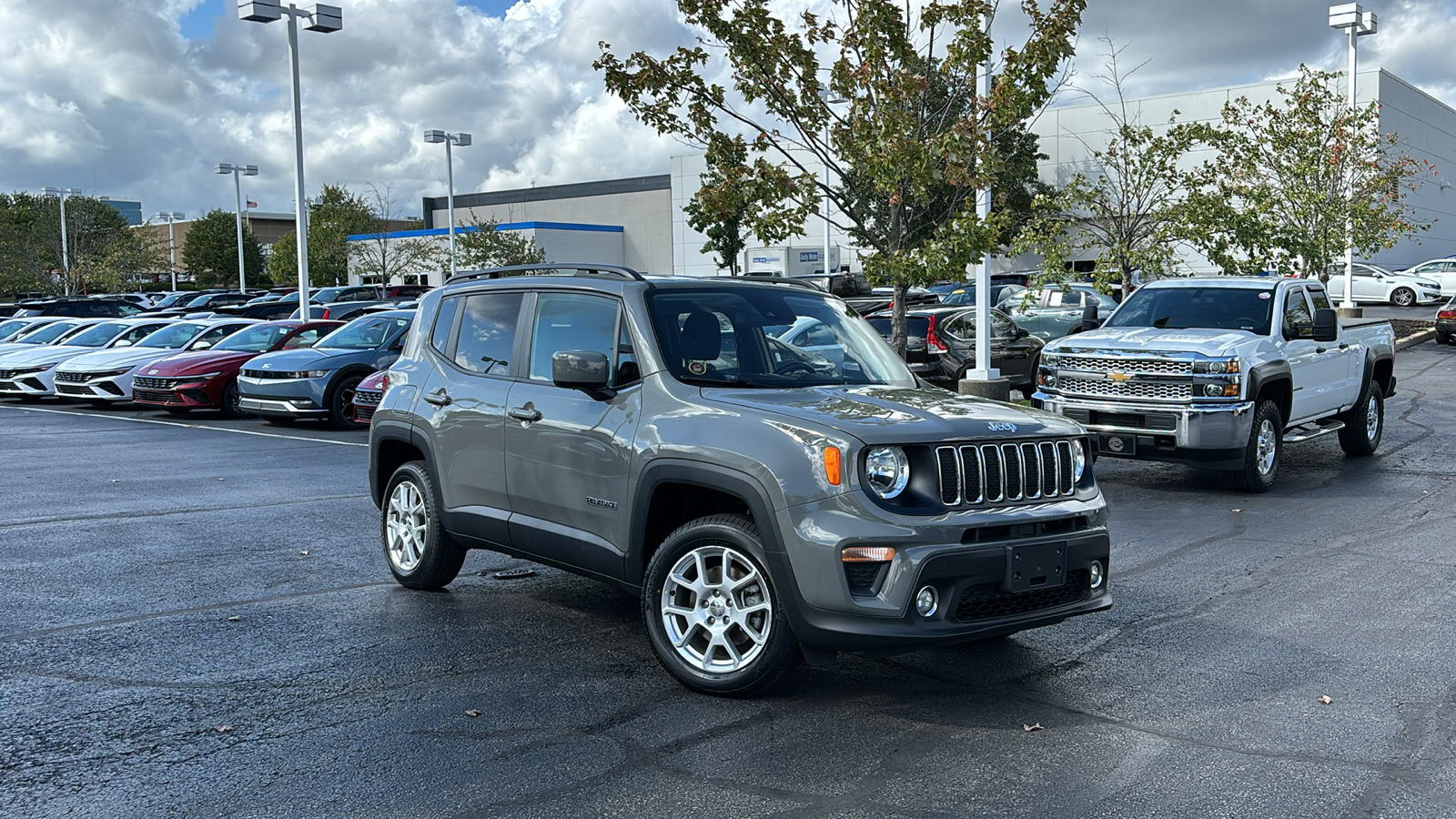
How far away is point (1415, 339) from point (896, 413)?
2918cm

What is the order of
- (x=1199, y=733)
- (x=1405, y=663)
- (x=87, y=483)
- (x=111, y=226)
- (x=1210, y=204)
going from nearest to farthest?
(x=1199, y=733), (x=1405, y=663), (x=87, y=483), (x=1210, y=204), (x=111, y=226)

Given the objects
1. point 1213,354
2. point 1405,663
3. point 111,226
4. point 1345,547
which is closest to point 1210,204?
point 1213,354

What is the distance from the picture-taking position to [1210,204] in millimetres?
21469

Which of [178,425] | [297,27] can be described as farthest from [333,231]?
[178,425]

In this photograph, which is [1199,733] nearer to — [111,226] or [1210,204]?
[1210,204]

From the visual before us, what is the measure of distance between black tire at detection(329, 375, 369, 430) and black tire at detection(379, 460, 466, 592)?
34.7 feet

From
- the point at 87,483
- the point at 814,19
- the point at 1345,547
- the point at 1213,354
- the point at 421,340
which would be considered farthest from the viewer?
the point at 814,19

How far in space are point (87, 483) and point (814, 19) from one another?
9.68m

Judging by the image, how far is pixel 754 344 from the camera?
6320 millimetres

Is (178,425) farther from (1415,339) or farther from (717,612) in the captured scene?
(1415,339)

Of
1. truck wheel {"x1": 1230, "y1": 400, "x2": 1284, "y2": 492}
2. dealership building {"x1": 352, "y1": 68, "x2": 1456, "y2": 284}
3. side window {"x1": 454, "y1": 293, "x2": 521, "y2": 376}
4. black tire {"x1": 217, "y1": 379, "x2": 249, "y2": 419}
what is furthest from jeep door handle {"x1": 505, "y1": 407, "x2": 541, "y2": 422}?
dealership building {"x1": 352, "y1": 68, "x2": 1456, "y2": 284}

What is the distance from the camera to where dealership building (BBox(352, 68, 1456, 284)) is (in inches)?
2227

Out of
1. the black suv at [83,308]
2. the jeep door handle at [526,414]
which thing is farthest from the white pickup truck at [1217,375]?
the black suv at [83,308]

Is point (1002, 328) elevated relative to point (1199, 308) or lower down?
lower down
